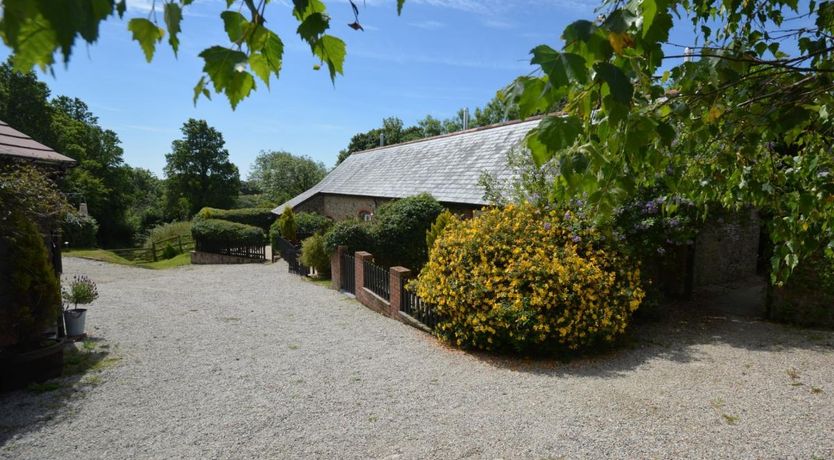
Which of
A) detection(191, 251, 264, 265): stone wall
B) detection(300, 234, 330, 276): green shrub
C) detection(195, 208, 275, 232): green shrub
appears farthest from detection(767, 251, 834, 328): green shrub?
detection(195, 208, 275, 232): green shrub

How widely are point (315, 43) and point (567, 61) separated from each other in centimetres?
85

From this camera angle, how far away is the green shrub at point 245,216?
31469 millimetres

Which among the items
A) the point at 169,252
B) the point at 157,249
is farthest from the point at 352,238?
the point at 157,249

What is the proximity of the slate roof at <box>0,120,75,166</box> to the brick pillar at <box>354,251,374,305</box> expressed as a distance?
649 cm

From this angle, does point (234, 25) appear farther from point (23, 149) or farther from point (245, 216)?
point (245, 216)

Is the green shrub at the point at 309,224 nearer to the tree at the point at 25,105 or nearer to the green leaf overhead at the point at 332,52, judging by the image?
the green leaf overhead at the point at 332,52

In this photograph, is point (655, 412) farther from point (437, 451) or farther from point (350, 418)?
point (350, 418)

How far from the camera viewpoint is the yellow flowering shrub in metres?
7.20

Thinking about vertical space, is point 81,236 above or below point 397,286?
below

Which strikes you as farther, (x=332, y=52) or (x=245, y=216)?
(x=245, y=216)

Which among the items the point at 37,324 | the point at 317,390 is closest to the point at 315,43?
the point at 317,390

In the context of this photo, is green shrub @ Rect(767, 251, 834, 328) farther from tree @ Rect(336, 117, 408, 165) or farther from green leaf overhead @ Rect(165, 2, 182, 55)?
tree @ Rect(336, 117, 408, 165)

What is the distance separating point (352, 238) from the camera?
44.9 ft

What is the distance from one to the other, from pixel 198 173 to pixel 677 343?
51413 millimetres
